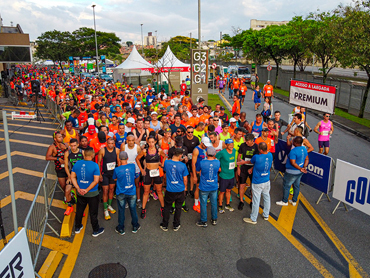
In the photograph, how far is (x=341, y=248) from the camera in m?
5.55

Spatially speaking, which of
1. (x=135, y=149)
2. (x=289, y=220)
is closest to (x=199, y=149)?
(x=135, y=149)

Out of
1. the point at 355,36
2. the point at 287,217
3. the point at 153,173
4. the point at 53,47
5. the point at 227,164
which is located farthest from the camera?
the point at 53,47

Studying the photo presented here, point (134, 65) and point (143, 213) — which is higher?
point (134, 65)

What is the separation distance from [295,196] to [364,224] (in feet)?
5.02

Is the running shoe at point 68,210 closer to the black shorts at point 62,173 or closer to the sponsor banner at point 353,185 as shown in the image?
the black shorts at point 62,173

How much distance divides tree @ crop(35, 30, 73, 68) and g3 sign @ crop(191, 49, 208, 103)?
1698 inches

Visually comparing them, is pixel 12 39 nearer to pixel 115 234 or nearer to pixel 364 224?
pixel 115 234

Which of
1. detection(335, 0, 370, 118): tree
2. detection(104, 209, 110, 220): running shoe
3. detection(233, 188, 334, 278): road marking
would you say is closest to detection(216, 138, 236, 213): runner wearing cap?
detection(233, 188, 334, 278): road marking

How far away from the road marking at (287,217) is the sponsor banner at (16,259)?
4.86 meters

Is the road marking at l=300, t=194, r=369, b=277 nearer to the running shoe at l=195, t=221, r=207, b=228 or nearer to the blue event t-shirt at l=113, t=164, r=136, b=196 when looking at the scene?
the running shoe at l=195, t=221, r=207, b=228

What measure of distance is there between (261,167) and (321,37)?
18755 millimetres

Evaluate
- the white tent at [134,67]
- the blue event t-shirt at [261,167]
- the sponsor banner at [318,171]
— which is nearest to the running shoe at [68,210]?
the blue event t-shirt at [261,167]

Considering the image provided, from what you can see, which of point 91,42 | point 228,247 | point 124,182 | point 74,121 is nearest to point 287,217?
point 228,247

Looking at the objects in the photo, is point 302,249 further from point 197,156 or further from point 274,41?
point 274,41
